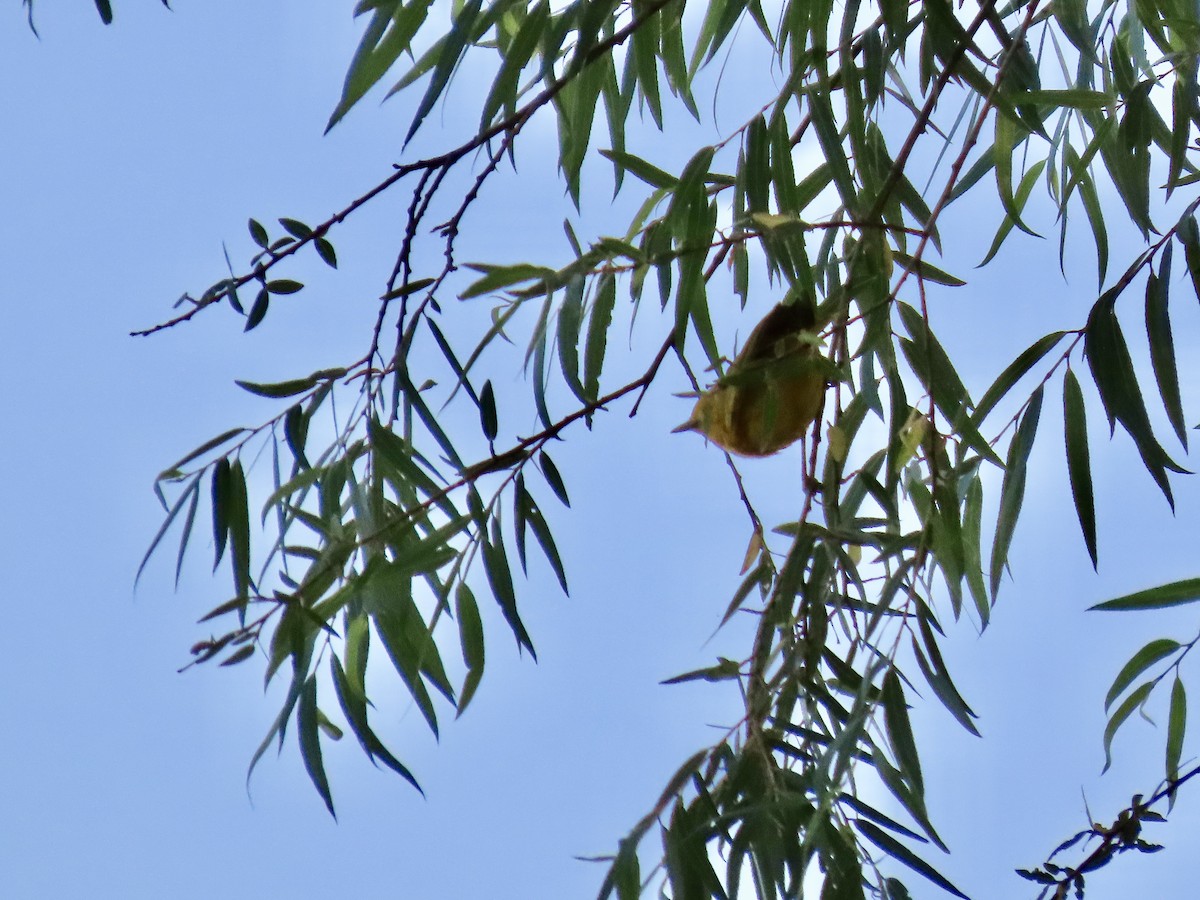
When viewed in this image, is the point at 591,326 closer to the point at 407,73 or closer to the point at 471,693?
the point at 471,693

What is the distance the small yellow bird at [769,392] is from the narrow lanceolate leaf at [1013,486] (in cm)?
12

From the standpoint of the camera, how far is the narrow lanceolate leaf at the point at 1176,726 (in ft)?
2.84

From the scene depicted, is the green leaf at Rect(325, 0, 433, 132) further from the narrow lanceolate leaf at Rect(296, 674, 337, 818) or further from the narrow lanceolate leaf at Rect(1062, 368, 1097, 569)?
the narrow lanceolate leaf at Rect(1062, 368, 1097, 569)

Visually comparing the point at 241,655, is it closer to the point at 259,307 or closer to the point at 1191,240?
the point at 259,307

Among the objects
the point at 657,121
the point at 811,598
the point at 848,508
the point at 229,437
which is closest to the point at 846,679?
the point at 811,598

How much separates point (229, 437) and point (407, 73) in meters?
0.33

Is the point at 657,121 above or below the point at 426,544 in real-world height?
above

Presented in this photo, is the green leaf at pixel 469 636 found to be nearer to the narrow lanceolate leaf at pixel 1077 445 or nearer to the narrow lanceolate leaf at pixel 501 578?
→ the narrow lanceolate leaf at pixel 501 578

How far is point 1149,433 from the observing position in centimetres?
74

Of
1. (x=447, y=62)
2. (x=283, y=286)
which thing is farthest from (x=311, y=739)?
(x=447, y=62)

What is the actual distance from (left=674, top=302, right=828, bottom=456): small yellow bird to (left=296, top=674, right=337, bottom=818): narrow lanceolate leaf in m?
0.26

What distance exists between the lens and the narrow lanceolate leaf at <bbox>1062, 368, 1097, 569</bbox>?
2.41 ft

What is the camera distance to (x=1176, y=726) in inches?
34.3

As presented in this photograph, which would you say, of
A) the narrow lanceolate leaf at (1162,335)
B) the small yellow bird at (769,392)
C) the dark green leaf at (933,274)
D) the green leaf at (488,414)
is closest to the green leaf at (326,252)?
the green leaf at (488,414)
